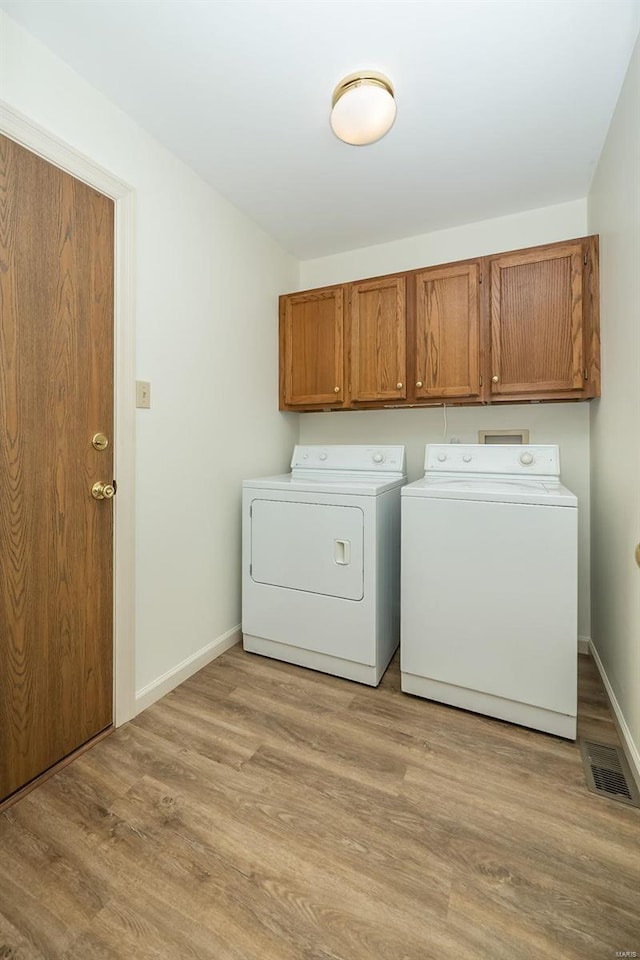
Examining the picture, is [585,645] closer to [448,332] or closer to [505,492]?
[505,492]

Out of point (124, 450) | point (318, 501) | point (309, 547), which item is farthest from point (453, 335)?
point (124, 450)

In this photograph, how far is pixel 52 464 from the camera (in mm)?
1351

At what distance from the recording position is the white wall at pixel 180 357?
143 cm

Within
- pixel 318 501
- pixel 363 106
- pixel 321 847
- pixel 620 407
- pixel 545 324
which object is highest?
pixel 363 106

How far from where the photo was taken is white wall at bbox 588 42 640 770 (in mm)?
1368

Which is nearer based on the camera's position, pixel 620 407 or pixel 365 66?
pixel 365 66

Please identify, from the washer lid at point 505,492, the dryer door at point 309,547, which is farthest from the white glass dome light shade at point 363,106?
the dryer door at point 309,547

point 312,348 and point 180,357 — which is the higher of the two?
point 312,348

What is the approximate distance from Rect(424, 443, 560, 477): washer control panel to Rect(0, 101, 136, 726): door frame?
1457 mm

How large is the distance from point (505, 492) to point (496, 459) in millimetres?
489

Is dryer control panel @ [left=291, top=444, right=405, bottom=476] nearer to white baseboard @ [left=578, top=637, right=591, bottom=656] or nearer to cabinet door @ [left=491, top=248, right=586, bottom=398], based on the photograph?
cabinet door @ [left=491, top=248, right=586, bottom=398]

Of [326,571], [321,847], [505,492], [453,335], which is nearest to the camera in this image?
[321,847]

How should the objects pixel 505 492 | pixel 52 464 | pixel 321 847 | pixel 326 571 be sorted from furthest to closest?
pixel 326 571, pixel 505 492, pixel 52 464, pixel 321 847

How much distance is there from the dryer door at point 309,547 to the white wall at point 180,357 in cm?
21
